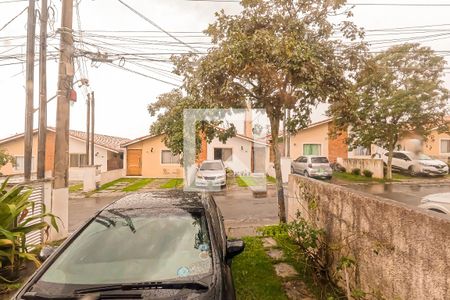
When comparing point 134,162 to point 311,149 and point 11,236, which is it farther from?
point 11,236

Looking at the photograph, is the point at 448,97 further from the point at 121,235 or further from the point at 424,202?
the point at 121,235

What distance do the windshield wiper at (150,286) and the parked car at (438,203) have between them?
5.19 metres

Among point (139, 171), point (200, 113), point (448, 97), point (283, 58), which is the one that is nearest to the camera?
point (283, 58)

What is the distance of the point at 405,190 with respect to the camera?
15.9 metres

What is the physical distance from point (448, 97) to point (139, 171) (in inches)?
937

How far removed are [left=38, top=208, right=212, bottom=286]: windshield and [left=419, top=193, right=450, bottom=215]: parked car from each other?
15.8ft

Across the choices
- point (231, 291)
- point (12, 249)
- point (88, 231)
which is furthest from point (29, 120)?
point (231, 291)

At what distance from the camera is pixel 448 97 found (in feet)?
58.3

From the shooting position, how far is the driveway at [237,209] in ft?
29.3

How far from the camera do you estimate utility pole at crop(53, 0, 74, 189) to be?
7605 mm

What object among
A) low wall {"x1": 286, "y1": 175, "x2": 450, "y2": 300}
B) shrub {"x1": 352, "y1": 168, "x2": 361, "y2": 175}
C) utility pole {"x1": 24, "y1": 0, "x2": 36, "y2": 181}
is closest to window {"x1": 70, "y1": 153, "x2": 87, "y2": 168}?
utility pole {"x1": 24, "y1": 0, "x2": 36, "y2": 181}

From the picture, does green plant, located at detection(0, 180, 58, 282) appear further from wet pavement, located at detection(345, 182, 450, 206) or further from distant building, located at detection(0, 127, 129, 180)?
distant building, located at detection(0, 127, 129, 180)

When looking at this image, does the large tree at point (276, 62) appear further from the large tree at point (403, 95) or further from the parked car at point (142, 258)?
the large tree at point (403, 95)

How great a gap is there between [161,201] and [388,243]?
2.68 meters
